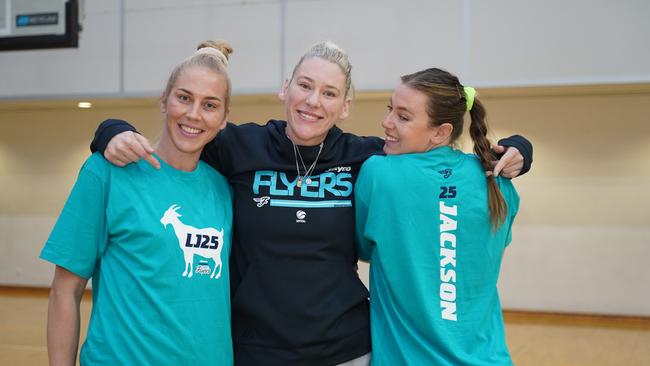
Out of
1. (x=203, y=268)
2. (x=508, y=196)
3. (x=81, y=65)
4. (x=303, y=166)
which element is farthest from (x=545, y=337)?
(x=81, y=65)

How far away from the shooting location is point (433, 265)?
6.18ft

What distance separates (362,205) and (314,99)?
Result: 1.25 ft

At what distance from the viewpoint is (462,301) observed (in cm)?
189

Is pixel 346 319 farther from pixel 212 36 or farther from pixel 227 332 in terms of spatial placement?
pixel 212 36

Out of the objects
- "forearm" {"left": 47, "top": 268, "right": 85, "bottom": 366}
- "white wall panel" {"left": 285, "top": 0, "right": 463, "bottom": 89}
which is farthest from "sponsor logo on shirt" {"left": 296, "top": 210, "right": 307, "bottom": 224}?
"white wall panel" {"left": 285, "top": 0, "right": 463, "bottom": 89}

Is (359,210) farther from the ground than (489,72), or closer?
closer

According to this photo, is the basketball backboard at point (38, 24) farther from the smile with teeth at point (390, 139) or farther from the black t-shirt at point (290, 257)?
the smile with teeth at point (390, 139)

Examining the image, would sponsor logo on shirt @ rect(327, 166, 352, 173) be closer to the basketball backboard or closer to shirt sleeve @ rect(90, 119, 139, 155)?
shirt sleeve @ rect(90, 119, 139, 155)

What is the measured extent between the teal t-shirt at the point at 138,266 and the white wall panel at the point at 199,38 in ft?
20.1

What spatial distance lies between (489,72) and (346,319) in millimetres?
5884

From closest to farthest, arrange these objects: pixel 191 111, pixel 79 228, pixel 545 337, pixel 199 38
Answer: pixel 79 228 < pixel 191 111 < pixel 545 337 < pixel 199 38

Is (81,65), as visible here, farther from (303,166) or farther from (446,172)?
(446,172)

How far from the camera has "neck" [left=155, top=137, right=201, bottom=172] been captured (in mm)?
1908

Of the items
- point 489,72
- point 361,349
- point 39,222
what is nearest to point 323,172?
point 361,349
